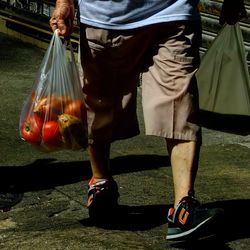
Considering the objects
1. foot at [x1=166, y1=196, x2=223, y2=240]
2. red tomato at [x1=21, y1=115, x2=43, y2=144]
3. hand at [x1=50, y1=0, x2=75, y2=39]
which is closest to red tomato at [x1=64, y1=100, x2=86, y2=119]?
red tomato at [x1=21, y1=115, x2=43, y2=144]

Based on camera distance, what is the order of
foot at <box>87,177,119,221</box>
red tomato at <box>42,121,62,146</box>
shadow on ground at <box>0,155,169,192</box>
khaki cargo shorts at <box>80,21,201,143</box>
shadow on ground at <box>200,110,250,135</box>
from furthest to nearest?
shadow on ground at <box>200,110,250,135</box> < shadow on ground at <box>0,155,169,192</box> < foot at <box>87,177,119,221</box> < red tomato at <box>42,121,62,146</box> < khaki cargo shorts at <box>80,21,201,143</box>

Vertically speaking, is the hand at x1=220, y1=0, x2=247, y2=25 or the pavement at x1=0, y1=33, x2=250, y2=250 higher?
the hand at x1=220, y1=0, x2=247, y2=25

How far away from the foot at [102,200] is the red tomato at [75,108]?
1.37 feet

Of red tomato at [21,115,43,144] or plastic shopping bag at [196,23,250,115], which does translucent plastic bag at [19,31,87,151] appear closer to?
red tomato at [21,115,43,144]

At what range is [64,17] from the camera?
4.24 m

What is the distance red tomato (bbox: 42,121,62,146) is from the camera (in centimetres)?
432

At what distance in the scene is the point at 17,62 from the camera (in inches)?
367

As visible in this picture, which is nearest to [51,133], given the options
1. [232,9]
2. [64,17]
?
[64,17]

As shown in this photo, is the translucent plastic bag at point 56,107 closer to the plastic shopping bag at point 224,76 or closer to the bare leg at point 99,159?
the bare leg at point 99,159

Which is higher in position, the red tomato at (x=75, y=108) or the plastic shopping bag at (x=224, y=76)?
the red tomato at (x=75, y=108)

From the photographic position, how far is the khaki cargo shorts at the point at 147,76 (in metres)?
4.16

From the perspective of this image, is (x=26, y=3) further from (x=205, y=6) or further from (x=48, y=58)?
(x=48, y=58)

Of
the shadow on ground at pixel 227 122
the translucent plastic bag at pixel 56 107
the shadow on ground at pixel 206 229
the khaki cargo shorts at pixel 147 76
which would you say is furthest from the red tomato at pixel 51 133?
the shadow on ground at pixel 227 122

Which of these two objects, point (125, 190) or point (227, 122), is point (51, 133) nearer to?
point (125, 190)
